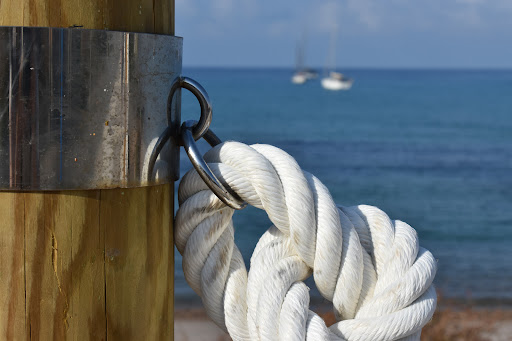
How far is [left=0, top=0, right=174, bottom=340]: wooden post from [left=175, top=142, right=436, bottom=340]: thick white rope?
13 cm

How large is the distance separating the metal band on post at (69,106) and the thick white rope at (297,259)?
0.19 m

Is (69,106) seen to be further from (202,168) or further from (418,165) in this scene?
(418,165)

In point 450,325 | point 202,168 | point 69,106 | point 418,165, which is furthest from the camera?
point 418,165

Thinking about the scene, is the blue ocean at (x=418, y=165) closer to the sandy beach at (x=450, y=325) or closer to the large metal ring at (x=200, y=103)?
A: the sandy beach at (x=450, y=325)

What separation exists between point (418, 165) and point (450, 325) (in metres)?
10.1

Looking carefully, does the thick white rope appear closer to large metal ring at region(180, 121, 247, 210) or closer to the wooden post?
large metal ring at region(180, 121, 247, 210)

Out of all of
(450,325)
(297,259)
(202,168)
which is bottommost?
(450,325)

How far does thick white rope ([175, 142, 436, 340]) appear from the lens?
3.28 ft

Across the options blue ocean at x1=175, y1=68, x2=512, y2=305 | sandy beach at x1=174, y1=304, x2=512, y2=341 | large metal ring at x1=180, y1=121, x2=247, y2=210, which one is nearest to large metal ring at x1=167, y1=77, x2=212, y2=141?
large metal ring at x1=180, y1=121, x2=247, y2=210

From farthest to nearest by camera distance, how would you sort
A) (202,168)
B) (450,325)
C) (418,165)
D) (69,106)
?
(418,165), (450,325), (202,168), (69,106)

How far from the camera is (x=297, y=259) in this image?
105cm

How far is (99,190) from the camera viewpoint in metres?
0.91

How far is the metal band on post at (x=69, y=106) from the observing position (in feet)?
2.80

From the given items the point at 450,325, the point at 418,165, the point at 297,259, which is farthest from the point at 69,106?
the point at 418,165
